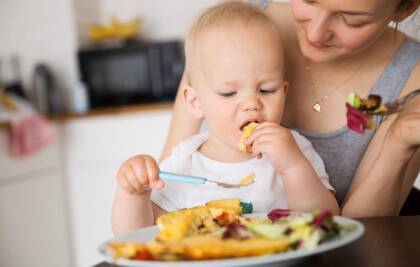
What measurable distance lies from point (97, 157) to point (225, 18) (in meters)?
2.17

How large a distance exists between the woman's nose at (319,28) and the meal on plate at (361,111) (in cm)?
29

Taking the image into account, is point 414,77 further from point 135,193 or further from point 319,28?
point 135,193

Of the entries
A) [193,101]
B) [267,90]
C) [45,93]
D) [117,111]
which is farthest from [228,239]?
[45,93]

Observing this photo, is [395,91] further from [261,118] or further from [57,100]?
[57,100]

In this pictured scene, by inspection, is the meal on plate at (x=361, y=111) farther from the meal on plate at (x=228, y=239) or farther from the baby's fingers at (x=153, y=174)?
the baby's fingers at (x=153, y=174)

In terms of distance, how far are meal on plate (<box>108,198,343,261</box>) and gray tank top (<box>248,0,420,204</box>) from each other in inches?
25.1

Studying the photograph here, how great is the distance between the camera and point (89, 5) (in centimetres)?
385

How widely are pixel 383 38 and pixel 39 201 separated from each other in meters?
2.22

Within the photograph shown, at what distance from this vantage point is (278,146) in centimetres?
A: 102

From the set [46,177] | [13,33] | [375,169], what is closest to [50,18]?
[13,33]

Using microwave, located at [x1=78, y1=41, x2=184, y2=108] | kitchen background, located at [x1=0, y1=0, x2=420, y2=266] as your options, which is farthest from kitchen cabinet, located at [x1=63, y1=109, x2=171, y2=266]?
microwave, located at [x1=78, y1=41, x2=184, y2=108]

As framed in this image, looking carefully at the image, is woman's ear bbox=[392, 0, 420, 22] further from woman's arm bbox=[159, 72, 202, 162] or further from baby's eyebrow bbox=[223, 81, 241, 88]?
woman's arm bbox=[159, 72, 202, 162]

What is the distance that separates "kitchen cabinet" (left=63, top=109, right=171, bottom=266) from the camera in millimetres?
3180

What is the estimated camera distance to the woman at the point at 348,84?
1156 millimetres
